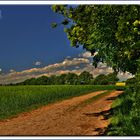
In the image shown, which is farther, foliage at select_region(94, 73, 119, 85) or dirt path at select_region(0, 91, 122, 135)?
foliage at select_region(94, 73, 119, 85)

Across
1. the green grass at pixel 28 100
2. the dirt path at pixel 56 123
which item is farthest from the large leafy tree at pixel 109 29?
the green grass at pixel 28 100

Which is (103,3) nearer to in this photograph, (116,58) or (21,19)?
(21,19)

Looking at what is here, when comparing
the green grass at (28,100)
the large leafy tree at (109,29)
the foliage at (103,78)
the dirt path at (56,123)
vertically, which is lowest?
the dirt path at (56,123)

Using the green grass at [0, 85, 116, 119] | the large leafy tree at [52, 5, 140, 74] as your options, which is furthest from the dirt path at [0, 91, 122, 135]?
the large leafy tree at [52, 5, 140, 74]

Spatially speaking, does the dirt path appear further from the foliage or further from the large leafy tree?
the large leafy tree

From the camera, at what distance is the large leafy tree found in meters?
13.9

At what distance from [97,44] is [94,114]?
17.1ft

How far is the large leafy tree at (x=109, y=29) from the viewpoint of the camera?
13.9 m

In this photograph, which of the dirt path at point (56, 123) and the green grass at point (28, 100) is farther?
the green grass at point (28, 100)

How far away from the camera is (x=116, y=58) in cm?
1930

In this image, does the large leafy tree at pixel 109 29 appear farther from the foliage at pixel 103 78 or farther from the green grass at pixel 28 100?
the green grass at pixel 28 100

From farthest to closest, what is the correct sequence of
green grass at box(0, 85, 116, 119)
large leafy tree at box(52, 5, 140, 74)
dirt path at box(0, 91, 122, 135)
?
A: 1. green grass at box(0, 85, 116, 119)
2. dirt path at box(0, 91, 122, 135)
3. large leafy tree at box(52, 5, 140, 74)

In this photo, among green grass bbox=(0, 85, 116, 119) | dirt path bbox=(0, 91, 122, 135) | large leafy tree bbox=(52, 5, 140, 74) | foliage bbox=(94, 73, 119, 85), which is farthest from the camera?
green grass bbox=(0, 85, 116, 119)

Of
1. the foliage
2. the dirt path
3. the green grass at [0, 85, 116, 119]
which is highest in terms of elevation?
the foliage
